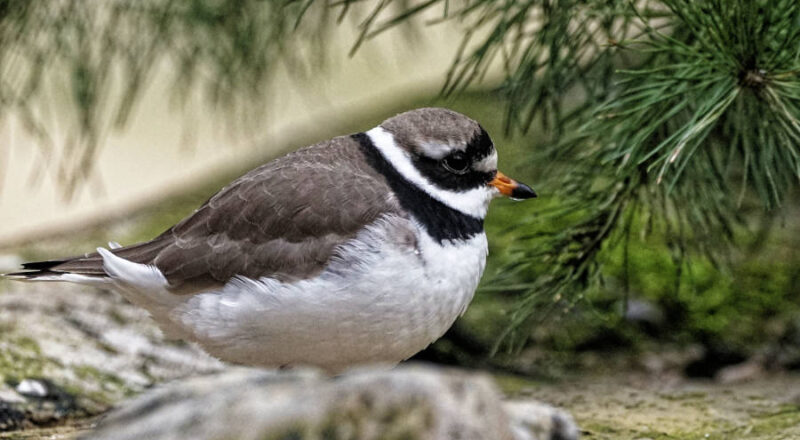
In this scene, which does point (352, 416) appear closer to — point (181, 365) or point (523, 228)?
point (181, 365)

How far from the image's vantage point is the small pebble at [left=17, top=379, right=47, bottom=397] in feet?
8.51

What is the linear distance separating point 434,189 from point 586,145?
0.76 metres

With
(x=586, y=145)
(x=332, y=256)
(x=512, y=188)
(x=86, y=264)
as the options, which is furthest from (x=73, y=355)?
(x=586, y=145)

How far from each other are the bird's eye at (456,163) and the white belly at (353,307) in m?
0.16

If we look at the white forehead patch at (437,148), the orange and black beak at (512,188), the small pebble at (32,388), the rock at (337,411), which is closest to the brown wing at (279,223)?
the white forehead patch at (437,148)

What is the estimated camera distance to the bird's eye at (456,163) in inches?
91.8

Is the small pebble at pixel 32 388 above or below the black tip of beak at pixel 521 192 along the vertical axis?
below

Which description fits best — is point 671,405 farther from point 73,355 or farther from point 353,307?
point 73,355

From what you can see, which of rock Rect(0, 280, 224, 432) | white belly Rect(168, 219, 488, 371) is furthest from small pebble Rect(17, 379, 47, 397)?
white belly Rect(168, 219, 488, 371)

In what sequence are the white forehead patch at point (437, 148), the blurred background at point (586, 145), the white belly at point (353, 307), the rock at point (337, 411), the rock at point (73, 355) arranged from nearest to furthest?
the rock at point (337, 411) < the white belly at point (353, 307) < the white forehead patch at point (437, 148) < the blurred background at point (586, 145) < the rock at point (73, 355)

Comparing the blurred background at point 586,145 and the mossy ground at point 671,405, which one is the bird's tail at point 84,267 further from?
the mossy ground at point 671,405

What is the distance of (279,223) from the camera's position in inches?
90.7

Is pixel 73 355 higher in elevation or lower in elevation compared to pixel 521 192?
lower

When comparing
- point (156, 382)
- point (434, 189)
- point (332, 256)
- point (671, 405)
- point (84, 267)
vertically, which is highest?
point (434, 189)
